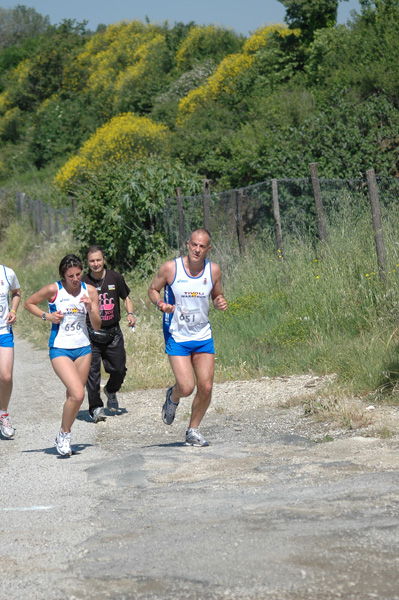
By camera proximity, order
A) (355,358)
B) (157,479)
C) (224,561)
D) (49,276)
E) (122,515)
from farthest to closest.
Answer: (49,276) < (355,358) < (157,479) < (122,515) < (224,561)

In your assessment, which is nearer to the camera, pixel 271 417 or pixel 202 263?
pixel 202 263

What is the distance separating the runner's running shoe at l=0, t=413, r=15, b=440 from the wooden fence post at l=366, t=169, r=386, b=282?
15.3 ft

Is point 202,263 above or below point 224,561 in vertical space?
above

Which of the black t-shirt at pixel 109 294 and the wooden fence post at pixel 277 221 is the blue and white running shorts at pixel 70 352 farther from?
the wooden fence post at pixel 277 221

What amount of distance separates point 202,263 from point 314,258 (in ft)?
15.6

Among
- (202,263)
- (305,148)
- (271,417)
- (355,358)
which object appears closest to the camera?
(202,263)

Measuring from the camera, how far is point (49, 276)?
2166cm

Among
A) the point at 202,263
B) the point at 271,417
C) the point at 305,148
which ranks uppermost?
the point at 305,148

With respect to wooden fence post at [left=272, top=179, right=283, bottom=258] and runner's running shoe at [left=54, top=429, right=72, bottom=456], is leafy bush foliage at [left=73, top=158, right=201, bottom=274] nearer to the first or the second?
wooden fence post at [left=272, top=179, right=283, bottom=258]

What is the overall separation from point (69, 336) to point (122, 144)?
26.0 metres

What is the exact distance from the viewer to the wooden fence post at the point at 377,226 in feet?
34.3

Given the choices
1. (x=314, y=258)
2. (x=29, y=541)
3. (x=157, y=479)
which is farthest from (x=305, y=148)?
(x=29, y=541)

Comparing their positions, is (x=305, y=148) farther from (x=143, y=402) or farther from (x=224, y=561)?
(x=224, y=561)

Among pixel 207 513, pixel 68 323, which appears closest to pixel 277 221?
pixel 68 323
